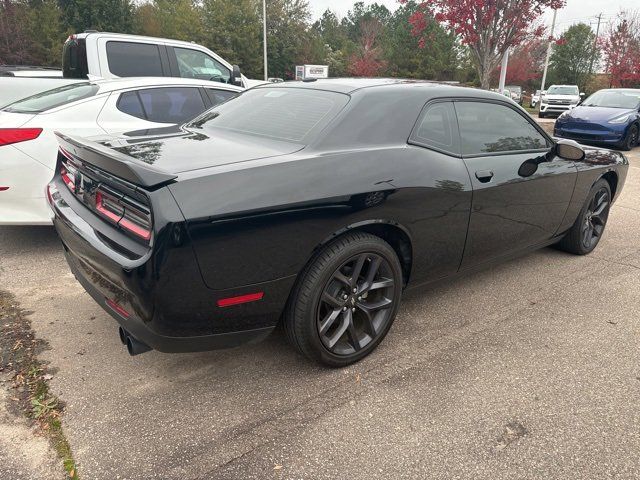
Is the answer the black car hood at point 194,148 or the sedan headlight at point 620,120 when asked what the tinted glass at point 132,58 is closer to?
the black car hood at point 194,148

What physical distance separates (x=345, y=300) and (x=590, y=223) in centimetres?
311

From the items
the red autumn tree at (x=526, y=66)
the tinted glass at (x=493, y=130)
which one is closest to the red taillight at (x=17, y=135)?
the tinted glass at (x=493, y=130)

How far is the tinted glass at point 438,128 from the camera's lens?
9.61 feet

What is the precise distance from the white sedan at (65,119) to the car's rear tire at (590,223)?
3667 mm

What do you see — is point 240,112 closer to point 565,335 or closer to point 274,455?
point 274,455

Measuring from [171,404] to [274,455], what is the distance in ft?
2.06

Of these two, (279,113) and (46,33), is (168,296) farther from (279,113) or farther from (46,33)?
(46,33)

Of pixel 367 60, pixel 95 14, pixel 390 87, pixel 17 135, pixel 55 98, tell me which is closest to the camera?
pixel 390 87

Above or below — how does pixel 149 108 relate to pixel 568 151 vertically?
above

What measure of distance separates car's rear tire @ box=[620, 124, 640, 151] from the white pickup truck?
31.0 feet

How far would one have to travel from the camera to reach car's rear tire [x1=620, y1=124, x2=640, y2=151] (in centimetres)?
1165

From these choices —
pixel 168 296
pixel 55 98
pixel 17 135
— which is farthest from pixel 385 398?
pixel 55 98

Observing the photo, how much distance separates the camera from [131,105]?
4676 millimetres

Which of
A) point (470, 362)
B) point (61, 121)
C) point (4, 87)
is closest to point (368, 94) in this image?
point (470, 362)
